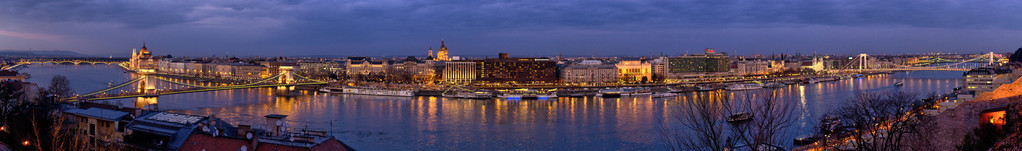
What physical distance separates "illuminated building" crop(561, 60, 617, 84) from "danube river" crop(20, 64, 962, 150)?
7221 mm

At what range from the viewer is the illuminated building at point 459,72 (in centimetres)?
2303

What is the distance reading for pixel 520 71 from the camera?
22094 millimetres

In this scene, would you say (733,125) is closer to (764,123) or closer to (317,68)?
(764,123)

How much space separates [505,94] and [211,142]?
11615 mm

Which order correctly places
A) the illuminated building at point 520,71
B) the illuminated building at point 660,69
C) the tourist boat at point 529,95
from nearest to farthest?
the tourist boat at point 529,95 < the illuminated building at point 520,71 < the illuminated building at point 660,69

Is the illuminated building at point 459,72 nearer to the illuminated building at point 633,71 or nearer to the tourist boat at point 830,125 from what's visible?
the illuminated building at point 633,71

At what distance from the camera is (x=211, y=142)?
457cm

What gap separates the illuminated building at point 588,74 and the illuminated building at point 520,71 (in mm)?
511

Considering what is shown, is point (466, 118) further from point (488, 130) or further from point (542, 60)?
point (542, 60)

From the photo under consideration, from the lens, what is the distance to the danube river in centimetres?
783

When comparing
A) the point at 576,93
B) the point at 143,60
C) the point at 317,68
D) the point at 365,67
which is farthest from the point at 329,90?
the point at 143,60

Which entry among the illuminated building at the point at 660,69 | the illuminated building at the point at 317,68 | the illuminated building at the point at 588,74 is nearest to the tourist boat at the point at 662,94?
the illuminated building at the point at 588,74

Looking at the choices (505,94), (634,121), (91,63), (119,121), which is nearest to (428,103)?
(505,94)

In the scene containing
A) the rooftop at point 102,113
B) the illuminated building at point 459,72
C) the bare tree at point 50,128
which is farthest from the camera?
the illuminated building at point 459,72
